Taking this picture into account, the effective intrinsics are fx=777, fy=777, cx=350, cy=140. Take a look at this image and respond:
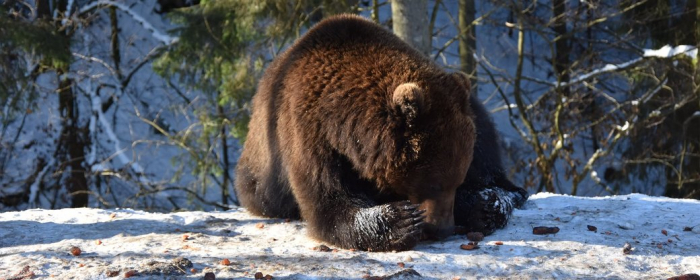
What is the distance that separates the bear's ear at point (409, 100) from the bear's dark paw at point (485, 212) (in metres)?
0.90

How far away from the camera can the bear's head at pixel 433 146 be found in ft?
13.4

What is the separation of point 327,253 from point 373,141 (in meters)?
0.65

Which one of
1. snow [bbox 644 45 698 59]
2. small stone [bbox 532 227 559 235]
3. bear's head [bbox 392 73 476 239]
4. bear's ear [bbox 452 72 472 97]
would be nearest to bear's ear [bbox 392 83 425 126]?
bear's head [bbox 392 73 476 239]

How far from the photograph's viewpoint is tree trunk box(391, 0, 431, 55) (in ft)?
28.6

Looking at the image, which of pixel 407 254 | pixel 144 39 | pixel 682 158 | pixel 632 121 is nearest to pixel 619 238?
pixel 407 254

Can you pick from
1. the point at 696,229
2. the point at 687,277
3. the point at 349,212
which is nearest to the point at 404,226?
the point at 349,212

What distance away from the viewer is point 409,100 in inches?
156

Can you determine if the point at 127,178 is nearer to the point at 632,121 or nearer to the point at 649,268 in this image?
the point at 632,121

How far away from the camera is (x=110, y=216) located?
5273mm

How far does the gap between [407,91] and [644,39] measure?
11.2 meters

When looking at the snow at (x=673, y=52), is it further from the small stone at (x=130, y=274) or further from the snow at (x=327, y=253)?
the small stone at (x=130, y=274)

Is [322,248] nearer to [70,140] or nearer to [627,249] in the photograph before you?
[627,249]

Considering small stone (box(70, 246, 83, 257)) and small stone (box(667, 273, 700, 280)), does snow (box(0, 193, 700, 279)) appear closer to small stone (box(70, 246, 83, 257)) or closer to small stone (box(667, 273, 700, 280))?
small stone (box(70, 246, 83, 257))

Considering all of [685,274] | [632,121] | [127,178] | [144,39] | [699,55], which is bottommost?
[685,274]
